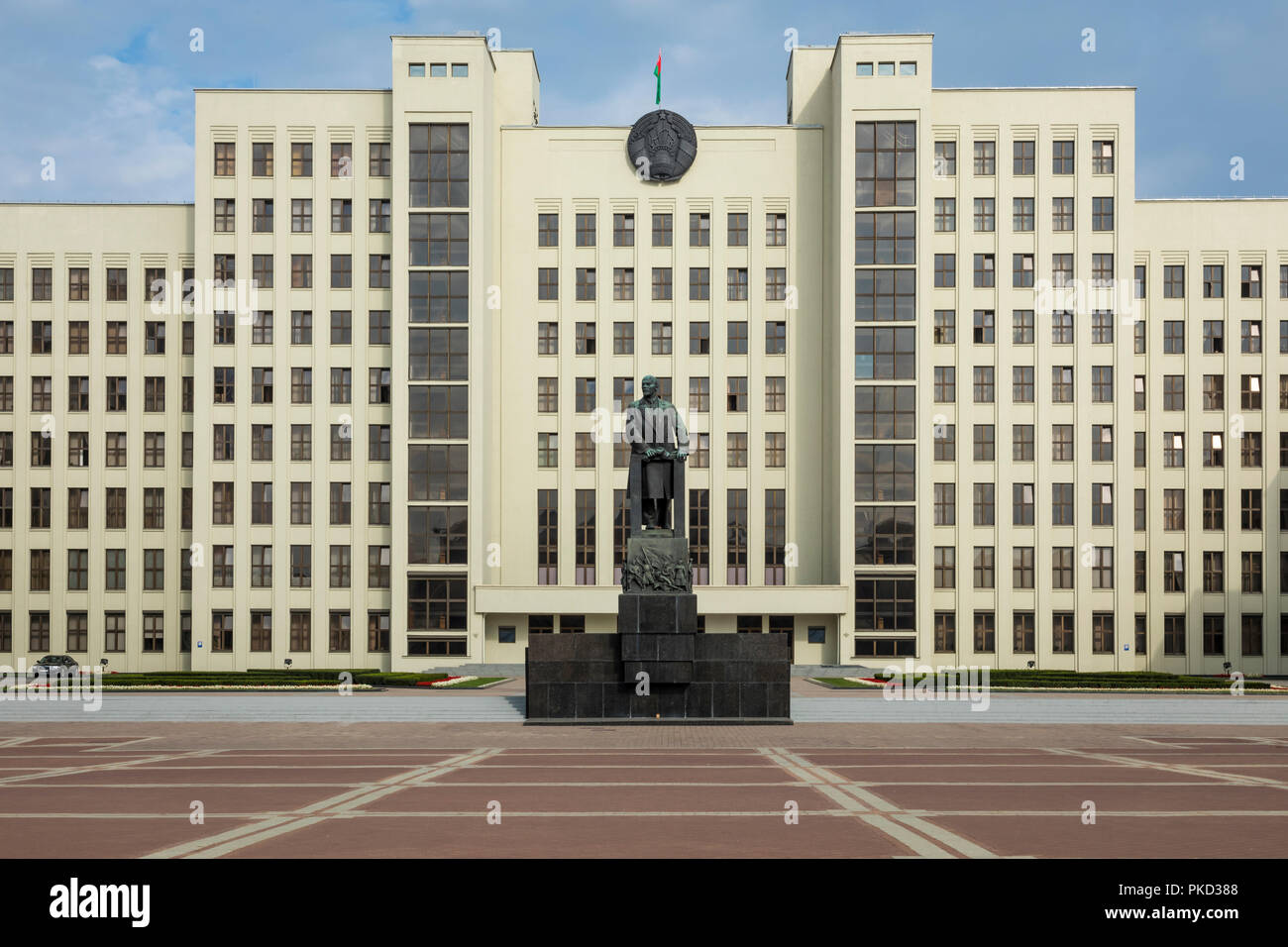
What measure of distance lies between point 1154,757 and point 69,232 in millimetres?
58195

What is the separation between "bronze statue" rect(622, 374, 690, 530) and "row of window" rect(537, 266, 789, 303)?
3169 centimetres

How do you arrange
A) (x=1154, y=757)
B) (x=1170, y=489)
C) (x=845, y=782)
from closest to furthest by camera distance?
(x=845, y=782), (x=1154, y=757), (x=1170, y=489)

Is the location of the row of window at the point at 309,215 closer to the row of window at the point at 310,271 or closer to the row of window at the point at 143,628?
the row of window at the point at 310,271

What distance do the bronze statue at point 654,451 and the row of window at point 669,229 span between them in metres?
32.6

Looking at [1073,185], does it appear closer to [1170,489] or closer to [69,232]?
[1170,489]

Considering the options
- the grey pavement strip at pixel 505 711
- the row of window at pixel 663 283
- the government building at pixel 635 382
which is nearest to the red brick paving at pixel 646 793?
the grey pavement strip at pixel 505 711

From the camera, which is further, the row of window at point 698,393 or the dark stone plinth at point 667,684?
the row of window at point 698,393

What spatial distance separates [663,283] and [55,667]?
3410cm

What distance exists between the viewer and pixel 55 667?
49.4 m

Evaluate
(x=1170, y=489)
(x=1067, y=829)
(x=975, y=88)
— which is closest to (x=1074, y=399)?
(x=1170, y=489)

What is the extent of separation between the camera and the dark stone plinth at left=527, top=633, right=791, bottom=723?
26.2 m

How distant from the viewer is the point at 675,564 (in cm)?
2667

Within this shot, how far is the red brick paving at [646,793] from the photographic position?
11.4 metres

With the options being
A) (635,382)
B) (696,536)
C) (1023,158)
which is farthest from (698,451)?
(1023,158)
